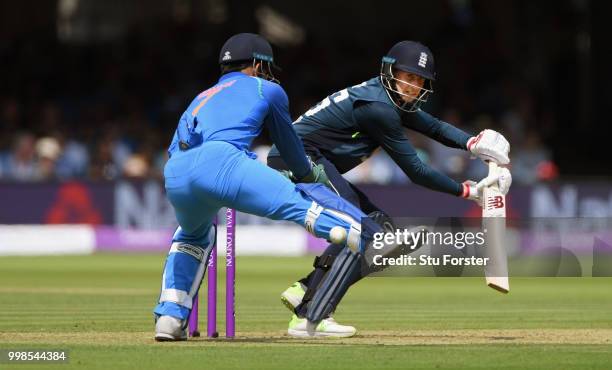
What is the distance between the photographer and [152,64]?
73.4 feet

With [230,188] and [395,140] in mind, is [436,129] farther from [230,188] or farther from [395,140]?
[230,188]

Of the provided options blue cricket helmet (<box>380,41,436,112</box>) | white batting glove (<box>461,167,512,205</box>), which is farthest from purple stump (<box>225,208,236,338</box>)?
white batting glove (<box>461,167,512,205</box>)

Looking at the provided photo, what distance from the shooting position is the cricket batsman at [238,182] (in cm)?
750

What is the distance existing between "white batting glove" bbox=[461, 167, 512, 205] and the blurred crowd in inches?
380

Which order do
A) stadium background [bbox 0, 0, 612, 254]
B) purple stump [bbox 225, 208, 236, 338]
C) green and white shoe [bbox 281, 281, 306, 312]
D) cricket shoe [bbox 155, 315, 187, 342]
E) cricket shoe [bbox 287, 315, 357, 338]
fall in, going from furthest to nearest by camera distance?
stadium background [bbox 0, 0, 612, 254]
green and white shoe [bbox 281, 281, 306, 312]
cricket shoe [bbox 287, 315, 357, 338]
purple stump [bbox 225, 208, 236, 338]
cricket shoe [bbox 155, 315, 187, 342]

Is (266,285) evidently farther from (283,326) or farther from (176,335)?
(176,335)

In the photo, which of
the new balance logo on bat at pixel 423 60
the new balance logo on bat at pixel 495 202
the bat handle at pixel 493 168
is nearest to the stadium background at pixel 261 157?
the new balance logo on bat at pixel 495 202

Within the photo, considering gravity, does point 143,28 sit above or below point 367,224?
above

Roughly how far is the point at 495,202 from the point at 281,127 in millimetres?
1399

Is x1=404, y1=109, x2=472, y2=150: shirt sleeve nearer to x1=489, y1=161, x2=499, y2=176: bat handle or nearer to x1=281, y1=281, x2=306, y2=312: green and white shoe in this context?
x1=489, y1=161, x2=499, y2=176: bat handle

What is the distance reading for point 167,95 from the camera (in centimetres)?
2159

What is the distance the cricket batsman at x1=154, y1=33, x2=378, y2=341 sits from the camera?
24.6 ft

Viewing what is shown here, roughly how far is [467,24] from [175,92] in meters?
5.35

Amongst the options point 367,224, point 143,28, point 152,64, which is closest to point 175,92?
point 152,64
